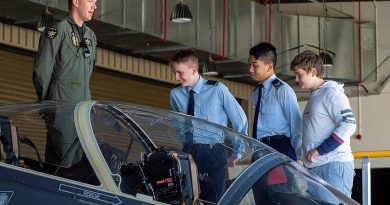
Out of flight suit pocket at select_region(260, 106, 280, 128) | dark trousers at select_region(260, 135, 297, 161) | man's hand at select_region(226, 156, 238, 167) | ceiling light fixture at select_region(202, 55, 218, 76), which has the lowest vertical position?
dark trousers at select_region(260, 135, 297, 161)

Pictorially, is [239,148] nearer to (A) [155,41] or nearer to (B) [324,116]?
(B) [324,116]

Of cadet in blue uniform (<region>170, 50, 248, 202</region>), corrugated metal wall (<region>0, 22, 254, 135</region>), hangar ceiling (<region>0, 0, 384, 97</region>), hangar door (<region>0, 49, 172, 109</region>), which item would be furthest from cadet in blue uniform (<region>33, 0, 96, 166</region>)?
hangar door (<region>0, 49, 172, 109</region>)

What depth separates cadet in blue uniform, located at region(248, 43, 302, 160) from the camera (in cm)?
679

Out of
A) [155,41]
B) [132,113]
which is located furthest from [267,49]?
[155,41]

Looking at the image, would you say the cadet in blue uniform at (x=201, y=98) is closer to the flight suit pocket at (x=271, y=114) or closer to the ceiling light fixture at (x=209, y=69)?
the flight suit pocket at (x=271, y=114)

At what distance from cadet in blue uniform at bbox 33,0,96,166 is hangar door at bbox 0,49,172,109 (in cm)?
783

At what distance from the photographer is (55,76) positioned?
20.1 feet

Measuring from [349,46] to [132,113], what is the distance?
584 inches

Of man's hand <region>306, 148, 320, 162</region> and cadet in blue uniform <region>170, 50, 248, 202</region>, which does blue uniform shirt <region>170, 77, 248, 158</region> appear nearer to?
cadet in blue uniform <region>170, 50, 248, 202</region>

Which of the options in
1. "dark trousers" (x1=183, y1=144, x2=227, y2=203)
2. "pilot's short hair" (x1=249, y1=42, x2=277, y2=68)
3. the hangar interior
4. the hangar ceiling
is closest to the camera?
"dark trousers" (x1=183, y1=144, x2=227, y2=203)

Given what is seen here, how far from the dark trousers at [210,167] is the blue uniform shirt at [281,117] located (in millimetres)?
1846

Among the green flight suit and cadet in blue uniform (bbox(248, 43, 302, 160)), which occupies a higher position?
the green flight suit

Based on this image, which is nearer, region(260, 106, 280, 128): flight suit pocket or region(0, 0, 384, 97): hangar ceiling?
region(260, 106, 280, 128): flight suit pocket

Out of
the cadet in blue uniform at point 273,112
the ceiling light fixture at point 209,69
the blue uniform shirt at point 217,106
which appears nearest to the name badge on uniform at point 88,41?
the blue uniform shirt at point 217,106
